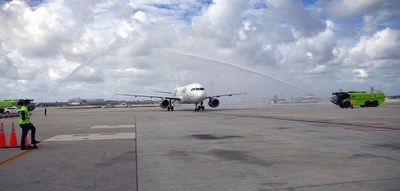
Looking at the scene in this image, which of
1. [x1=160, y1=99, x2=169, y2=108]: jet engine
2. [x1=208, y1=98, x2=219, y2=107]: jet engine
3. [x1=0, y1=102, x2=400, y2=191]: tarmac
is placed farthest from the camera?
[x1=160, y1=99, x2=169, y2=108]: jet engine

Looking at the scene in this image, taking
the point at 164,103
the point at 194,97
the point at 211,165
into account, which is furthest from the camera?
the point at 164,103

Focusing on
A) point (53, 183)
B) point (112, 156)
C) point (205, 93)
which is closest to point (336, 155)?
point (112, 156)

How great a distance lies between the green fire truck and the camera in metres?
47.1

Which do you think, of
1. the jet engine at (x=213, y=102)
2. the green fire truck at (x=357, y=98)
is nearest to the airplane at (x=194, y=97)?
the jet engine at (x=213, y=102)

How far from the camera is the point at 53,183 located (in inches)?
293

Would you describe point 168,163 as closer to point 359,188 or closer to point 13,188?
point 13,188

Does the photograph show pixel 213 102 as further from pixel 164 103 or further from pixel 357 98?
pixel 357 98

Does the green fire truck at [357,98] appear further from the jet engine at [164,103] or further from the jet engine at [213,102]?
the jet engine at [164,103]

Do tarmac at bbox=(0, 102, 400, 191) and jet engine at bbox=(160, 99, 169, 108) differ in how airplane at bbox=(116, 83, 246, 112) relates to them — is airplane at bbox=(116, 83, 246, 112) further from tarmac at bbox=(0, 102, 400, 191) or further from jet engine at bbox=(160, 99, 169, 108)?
tarmac at bbox=(0, 102, 400, 191)

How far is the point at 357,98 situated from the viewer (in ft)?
158

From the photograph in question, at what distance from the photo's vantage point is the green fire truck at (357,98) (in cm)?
4706

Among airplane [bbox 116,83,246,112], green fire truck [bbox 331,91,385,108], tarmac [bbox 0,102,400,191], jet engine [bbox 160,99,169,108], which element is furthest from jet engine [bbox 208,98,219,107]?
tarmac [bbox 0,102,400,191]

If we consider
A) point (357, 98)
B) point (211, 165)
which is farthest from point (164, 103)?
point (211, 165)

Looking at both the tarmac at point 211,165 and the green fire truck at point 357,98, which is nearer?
the tarmac at point 211,165
